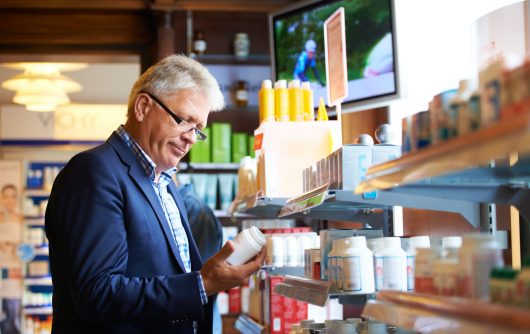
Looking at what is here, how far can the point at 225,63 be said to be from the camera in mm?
7137

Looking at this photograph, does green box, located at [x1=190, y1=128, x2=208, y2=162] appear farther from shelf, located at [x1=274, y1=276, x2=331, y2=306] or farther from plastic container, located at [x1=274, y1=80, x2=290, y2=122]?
shelf, located at [x1=274, y1=276, x2=331, y2=306]

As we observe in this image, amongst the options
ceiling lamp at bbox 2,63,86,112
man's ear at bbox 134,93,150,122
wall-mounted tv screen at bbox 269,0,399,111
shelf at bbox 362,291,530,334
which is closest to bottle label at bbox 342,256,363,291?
A: shelf at bbox 362,291,530,334

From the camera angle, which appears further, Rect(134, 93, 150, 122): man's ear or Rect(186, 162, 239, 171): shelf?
Rect(186, 162, 239, 171): shelf

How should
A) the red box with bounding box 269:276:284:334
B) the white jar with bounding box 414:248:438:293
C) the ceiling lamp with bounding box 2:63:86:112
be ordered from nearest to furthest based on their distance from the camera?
the white jar with bounding box 414:248:438:293 < the red box with bounding box 269:276:284:334 < the ceiling lamp with bounding box 2:63:86:112

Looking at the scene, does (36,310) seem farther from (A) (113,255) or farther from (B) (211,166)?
(A) (113,255)

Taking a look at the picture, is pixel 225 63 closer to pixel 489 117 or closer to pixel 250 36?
pixel 250 36

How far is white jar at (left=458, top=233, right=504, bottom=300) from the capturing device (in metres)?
1.56

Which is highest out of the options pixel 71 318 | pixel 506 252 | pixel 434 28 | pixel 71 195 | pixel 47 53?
pixel 47 53

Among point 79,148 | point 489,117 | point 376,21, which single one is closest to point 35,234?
point 79,148

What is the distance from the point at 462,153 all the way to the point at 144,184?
168 centimetres

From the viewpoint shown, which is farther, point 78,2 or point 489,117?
point 78,2

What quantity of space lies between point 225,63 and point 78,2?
4.23 feet

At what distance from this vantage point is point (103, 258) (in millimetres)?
2676

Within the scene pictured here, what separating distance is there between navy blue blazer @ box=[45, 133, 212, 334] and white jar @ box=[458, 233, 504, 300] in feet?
4.37
